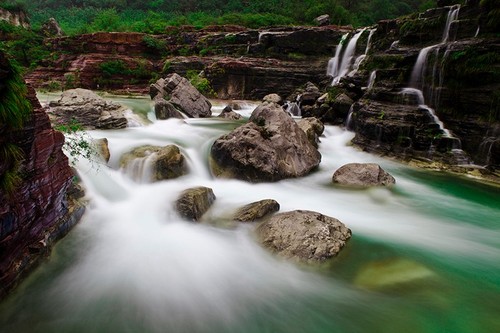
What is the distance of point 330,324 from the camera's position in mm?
3682

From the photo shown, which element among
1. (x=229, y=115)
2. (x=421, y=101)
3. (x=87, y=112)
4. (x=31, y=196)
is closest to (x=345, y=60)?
(x=229, y=115)

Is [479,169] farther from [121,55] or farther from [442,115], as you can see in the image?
[121,55]

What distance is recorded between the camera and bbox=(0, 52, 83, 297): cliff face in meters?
3.55

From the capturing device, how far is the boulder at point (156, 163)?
23.7 feet

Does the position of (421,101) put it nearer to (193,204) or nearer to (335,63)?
(193,204)

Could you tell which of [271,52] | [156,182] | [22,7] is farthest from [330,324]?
[22,7]

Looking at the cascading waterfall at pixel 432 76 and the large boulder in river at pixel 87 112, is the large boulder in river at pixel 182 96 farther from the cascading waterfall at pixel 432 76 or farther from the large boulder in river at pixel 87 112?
the cascading waterfall at pixel 432 76

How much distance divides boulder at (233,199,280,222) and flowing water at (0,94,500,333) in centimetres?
20

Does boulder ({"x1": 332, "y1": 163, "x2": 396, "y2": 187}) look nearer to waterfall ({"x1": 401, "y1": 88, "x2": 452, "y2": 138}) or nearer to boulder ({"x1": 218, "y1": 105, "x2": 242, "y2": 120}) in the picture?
waterfall ({"x1": 401, "y1": 88, "x2": 452, "y2": 138})

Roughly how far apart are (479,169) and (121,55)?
2782 cm

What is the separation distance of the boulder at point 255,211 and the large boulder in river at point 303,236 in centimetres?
37

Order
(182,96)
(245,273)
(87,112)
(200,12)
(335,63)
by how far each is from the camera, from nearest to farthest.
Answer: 1. (245,273)
2. (87,112)
3. (182,96)
4. (335,63)
5. (200,12)

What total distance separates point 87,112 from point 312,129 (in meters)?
7.97

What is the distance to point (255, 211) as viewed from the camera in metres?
A: 5.82
